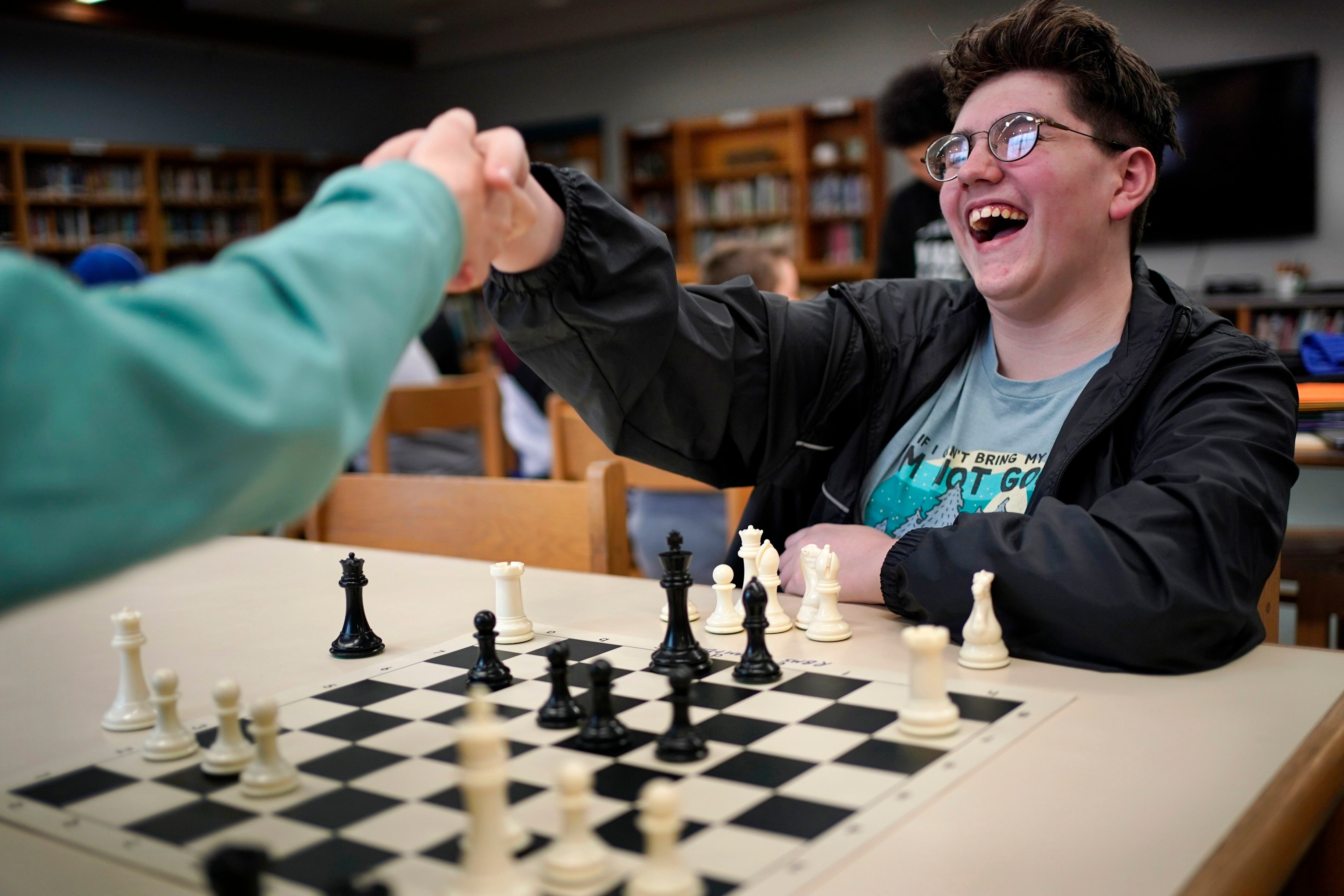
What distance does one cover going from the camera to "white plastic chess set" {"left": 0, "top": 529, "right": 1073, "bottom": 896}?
69 centimetres

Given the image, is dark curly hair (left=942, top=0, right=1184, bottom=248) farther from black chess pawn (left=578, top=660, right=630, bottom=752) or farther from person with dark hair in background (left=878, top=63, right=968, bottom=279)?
person with dark hair in background (left=878, top=63, right=968, bottom=279)

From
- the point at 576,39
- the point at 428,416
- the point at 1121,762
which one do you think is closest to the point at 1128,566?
the point at 1121,762

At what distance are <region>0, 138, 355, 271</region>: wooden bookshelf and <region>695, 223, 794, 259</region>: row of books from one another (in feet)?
11.0

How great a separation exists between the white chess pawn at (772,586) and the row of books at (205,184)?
9.41 m

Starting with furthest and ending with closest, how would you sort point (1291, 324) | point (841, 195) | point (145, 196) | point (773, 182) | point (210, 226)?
point (210, 226)
point (145, 196)
point (773, 182)
point (841, 195)
point (1291, 324)

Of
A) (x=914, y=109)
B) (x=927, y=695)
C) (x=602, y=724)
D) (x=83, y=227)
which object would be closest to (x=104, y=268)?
(x=914, y=109)

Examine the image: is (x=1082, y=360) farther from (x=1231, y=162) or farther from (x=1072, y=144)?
(x=1231, y=162)

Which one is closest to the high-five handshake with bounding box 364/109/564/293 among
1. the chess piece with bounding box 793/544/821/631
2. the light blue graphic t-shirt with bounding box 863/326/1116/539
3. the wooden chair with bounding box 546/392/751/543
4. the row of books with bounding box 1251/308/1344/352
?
the chess piece with bounding box 793/544/821/631

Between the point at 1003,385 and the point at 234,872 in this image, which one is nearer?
the point at 234,872

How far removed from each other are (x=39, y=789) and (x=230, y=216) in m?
10.0

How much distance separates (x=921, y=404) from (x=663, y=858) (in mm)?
1130

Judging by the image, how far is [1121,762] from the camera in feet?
2.89

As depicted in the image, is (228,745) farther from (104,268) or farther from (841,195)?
(841,195)

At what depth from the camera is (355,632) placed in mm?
1247
